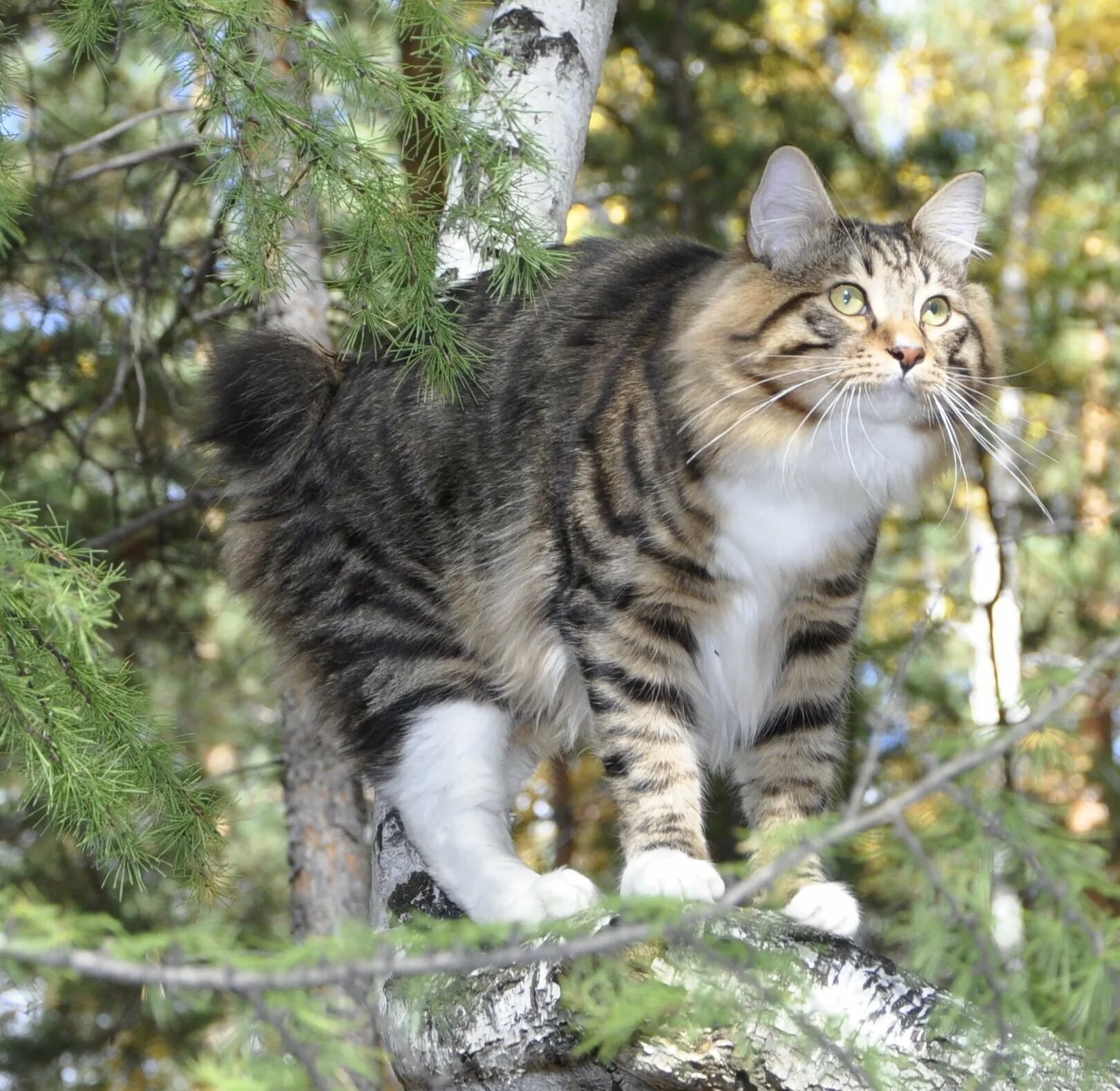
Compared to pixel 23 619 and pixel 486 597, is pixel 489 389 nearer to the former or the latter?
pixel 486 597

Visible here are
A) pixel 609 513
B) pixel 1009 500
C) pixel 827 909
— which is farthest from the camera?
pixel 1009 500

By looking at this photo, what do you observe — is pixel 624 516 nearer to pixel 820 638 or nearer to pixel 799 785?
pixel 820 638

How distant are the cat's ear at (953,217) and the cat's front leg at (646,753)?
1.18 metres

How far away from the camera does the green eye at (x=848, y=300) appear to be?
8.83ft

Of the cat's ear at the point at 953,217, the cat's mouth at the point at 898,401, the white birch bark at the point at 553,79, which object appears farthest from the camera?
the white birch bark at the point at 553,79

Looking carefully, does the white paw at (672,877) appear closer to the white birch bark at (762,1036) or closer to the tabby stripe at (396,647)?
the white birch bark at (762,1036)

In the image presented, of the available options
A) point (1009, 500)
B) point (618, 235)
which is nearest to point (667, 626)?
point (618, 235)

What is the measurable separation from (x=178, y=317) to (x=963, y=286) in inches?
104

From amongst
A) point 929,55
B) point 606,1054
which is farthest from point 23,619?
point 929,55

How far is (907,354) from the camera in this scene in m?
2.55

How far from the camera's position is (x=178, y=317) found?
437 cm

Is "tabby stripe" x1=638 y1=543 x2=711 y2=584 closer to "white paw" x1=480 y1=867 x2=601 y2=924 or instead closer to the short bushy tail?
A: "white paw" x1=480 y1=867 x2=601 y2=924

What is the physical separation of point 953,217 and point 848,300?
1.49ft

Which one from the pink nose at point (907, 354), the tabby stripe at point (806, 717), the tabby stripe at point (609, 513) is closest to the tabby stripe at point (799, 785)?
the tabby stripe at point (806, 717)
